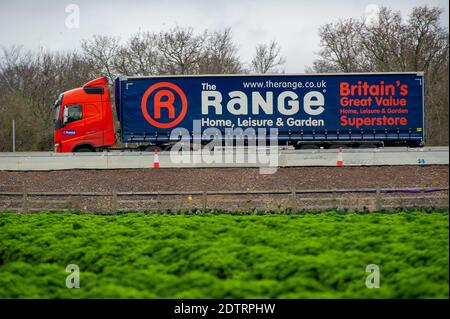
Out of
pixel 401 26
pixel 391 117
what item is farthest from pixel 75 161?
pixel 401 26

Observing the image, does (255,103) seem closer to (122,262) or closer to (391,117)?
(391,117)

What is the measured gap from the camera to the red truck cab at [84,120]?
34469 mm

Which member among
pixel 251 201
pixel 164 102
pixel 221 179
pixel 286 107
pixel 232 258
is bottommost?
pixel 232 258

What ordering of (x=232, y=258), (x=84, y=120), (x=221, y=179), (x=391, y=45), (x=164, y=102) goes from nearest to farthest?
(x=232, y=258) → (x=221, y=179) → (x=84, y=120) → (x=164, y=102) → (x=391, y=45)

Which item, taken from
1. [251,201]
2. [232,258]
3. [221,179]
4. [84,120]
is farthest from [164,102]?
[232,258]

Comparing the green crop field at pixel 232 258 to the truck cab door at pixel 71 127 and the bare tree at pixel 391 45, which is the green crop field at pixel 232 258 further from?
the bare tree at pixel 391 45

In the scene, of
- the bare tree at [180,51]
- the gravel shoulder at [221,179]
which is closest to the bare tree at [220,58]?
the bare tree at [180,51]

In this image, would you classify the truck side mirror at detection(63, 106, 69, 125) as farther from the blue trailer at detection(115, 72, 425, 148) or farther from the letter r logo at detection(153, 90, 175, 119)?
the letter r logo at detection(153, 90, 175, 119)

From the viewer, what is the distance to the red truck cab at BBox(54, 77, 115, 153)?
34.5 meters

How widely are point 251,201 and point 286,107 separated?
10.3m

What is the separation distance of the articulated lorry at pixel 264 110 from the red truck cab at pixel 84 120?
45 mm

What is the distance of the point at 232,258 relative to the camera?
11.4 metres

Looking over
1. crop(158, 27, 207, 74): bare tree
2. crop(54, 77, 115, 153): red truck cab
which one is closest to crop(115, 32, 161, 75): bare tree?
crop(158, 27, 207, 74): bare tree

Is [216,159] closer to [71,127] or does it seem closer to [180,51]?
[71,127]
